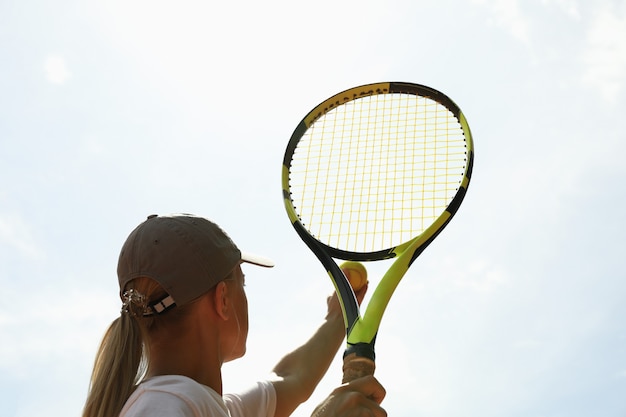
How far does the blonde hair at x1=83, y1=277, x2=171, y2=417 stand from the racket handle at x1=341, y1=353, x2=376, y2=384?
2.23 feet

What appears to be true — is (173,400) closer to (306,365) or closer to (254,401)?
(254,401)

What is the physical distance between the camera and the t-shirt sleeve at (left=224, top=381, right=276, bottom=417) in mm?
2922

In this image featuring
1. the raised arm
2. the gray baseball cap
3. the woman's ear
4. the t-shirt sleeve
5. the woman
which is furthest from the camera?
the raised arm

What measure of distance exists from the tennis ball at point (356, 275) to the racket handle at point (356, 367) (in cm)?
74

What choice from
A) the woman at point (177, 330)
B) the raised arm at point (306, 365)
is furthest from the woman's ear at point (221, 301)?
the raised arm at point (306, 365)

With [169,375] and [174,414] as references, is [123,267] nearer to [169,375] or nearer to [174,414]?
[169,375]

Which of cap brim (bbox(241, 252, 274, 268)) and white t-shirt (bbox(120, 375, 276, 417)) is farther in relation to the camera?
cap brim (bbox(241, 252, 274, 268))

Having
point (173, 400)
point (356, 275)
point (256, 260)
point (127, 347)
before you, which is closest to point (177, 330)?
point (127, 347)

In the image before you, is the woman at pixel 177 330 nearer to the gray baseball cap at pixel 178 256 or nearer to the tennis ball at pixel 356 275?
the gray baseball cap at pixel 178 256

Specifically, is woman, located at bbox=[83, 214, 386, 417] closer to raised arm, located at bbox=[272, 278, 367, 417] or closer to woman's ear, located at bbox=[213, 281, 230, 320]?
woman's ear, located at bbox=[213, 281, 230, 320]

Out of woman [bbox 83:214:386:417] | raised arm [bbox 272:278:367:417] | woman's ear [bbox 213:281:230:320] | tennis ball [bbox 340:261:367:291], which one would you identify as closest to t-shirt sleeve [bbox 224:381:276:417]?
raised arm [bbox 272:278:367:417]

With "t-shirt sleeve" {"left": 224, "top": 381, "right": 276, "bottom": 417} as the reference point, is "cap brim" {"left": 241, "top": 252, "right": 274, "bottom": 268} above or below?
above

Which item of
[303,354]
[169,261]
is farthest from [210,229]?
[303,354]

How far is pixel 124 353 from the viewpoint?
7.90 ft
